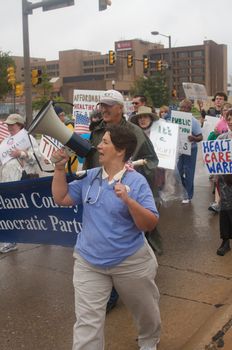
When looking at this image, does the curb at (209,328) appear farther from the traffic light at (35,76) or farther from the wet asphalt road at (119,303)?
the traffic light at (35,76)

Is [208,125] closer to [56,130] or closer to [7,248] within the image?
[7,248]

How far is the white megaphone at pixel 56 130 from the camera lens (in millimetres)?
2734

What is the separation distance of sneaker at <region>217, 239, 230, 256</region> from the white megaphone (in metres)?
3.03

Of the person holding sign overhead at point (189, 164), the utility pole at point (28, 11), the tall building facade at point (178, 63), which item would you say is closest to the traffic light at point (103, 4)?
the utility pole at point (28, 11)

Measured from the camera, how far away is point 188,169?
8406mm

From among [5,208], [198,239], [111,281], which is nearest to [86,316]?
[111,281]

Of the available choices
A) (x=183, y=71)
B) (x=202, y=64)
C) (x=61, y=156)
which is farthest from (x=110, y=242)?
(x=183, y=71)

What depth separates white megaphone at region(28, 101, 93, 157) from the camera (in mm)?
2734

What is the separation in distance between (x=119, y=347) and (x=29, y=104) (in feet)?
60.4

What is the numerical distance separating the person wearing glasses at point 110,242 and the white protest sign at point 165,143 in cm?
375

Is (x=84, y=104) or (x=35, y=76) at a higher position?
(x=35, y=76)

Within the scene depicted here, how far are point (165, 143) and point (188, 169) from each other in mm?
1809

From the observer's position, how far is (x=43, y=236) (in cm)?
439

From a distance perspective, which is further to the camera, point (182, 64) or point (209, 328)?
point (182, 64)
